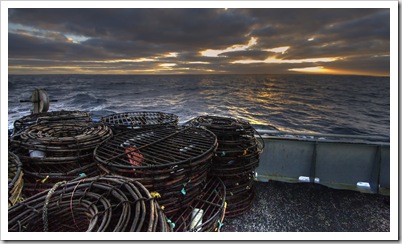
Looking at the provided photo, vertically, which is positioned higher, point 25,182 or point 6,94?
point 6,94

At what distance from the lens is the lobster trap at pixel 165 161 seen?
11.0ft

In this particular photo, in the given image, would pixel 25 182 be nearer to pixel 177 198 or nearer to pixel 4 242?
pixel 4 242

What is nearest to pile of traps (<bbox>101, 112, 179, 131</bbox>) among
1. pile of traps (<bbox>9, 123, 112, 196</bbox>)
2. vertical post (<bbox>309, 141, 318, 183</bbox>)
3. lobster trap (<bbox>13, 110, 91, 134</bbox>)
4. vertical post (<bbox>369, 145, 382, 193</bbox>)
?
lobster trap (<bbox>13, 110, 91, 134</bbox>)

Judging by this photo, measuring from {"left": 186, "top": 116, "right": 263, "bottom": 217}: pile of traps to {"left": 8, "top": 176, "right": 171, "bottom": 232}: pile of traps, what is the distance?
2513mm

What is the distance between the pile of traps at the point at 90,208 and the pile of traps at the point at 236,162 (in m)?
2.51

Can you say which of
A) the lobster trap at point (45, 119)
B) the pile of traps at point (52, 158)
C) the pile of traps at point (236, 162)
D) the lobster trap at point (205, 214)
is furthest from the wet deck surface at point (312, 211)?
the lobster trap at point (45, 119)

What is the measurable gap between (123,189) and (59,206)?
2.35 ft

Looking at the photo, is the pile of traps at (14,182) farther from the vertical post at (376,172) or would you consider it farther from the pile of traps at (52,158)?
the vertical post at (376,172)

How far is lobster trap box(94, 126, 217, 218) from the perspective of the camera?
3.36 meters

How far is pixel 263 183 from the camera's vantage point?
689cm

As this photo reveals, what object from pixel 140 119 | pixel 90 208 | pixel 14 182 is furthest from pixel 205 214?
pixel 140 119

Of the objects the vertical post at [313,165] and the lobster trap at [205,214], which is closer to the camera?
the lobster trap at [205,214]

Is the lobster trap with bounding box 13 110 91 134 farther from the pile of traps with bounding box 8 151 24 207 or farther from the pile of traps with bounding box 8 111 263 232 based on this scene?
the pile of traps with bounding box 8 151 24 207

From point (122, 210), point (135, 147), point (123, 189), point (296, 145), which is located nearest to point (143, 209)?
point (122, 210)
